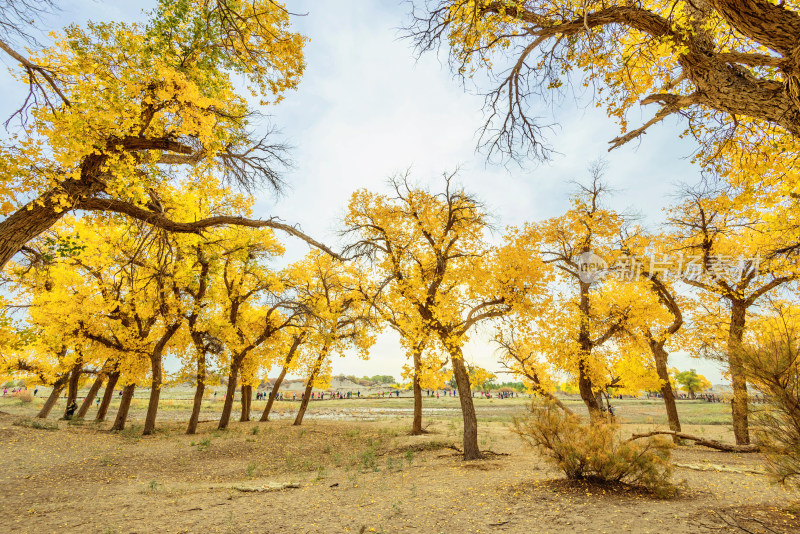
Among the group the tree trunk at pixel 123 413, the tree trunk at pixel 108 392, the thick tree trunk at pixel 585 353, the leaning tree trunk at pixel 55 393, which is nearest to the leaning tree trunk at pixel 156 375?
the tree trunk at pixel 123 413

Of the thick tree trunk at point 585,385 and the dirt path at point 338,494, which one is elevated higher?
the thick tree trunk at point 585,385

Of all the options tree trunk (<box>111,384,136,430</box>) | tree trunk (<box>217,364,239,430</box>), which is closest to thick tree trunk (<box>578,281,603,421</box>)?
tree trunk (<box>217,364,239,430</box>)

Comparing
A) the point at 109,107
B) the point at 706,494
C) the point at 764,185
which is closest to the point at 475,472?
the point at 706,494

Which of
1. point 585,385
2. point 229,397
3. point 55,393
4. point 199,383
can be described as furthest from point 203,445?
point 585,385

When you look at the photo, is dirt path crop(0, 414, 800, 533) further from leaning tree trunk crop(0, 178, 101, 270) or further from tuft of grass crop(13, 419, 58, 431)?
leaning tree trunk crop(0, 178, 101, 270)

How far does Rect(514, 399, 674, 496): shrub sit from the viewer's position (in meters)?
5.80

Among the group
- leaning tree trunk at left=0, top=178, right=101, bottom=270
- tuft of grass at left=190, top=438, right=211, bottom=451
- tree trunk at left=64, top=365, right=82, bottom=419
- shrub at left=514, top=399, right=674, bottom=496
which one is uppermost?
leaning tree trunk at left=0, top=178, right=101, bottom=270

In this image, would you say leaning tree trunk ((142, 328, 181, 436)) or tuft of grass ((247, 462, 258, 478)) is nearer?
tuft of grass ((247, 462, 258, 478))

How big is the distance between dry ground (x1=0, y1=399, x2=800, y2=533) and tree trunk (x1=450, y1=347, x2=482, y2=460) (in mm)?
555

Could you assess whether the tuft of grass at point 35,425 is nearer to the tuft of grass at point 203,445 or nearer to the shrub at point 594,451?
the tuft of grass at point 203,445

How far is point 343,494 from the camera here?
7.02 metres

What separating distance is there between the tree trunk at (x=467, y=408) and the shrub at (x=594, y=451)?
3653 millimetres

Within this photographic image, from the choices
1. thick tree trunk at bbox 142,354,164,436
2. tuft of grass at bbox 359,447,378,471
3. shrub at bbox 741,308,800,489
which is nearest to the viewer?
shrub at bbox 741,308,800,489

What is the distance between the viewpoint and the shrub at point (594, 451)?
580cm
